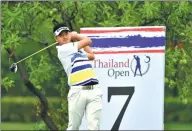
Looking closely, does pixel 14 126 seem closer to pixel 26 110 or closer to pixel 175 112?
pixel 26 110

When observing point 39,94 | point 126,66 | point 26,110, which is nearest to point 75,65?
point 126,66

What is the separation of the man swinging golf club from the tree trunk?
205 centimetres

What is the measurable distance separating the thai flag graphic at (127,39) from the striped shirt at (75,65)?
3.43 ft

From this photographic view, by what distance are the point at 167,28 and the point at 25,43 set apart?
1.83 meters

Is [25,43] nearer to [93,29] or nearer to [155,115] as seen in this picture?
[93,29]

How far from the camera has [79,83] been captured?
9.41 meters

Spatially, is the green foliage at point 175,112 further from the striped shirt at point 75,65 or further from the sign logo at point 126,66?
the striped shirt at point 75,65

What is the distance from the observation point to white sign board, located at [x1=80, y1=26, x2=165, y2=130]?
1040 centimetres

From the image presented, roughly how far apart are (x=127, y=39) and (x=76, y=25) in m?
1.06

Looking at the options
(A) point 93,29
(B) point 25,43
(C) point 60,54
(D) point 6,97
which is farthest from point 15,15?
(D) point 6,97

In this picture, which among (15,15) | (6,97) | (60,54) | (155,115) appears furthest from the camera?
(6,97)

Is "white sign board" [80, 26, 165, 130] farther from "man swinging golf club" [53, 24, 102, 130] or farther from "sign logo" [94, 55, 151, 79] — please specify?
"man swinging golf club" [53, 24, 102, 130]

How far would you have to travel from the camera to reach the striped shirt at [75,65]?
941 cm

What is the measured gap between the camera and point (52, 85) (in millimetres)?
11867
